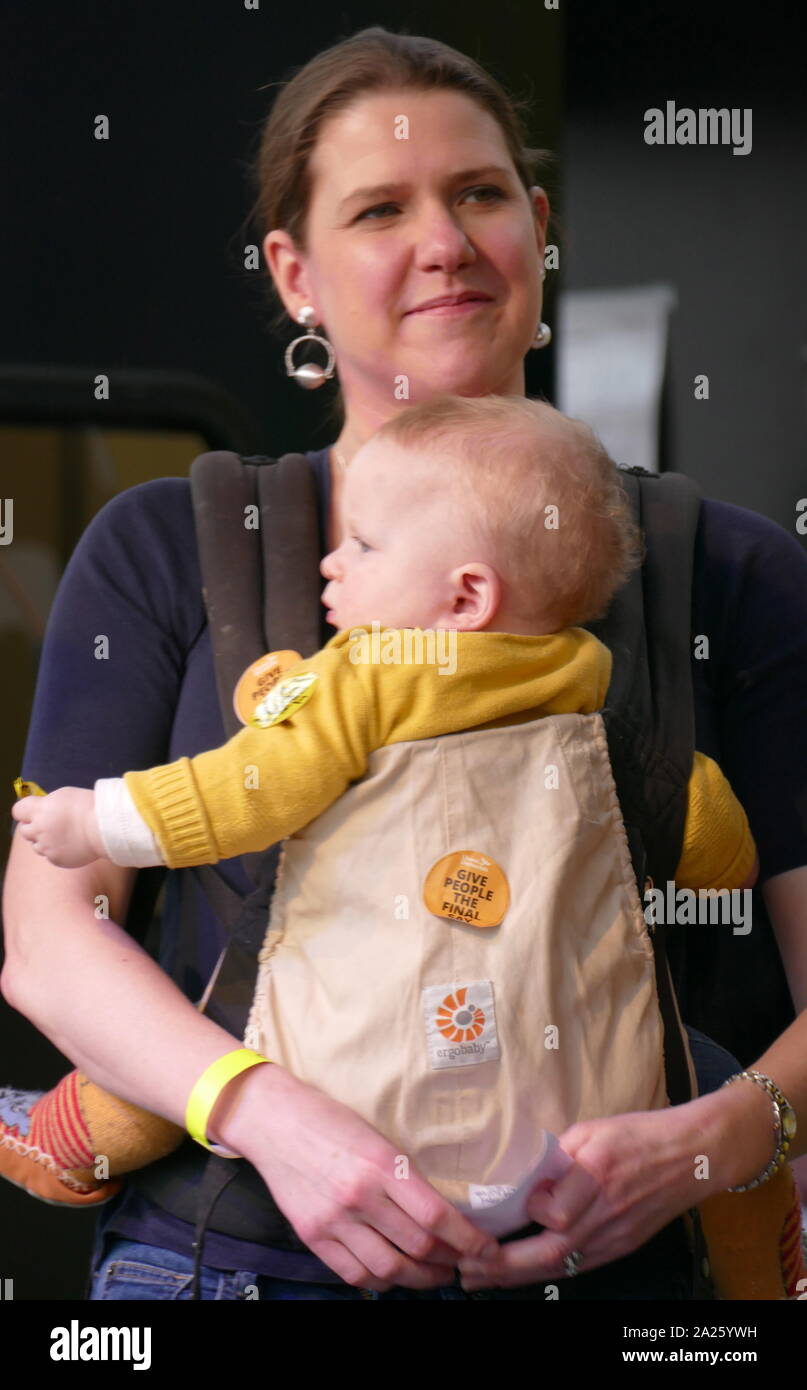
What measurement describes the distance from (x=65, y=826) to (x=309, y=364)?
566 mm

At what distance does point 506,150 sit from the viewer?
146 cm

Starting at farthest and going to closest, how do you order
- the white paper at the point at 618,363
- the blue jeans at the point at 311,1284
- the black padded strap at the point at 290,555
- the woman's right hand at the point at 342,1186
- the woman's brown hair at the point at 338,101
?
the white paper at the point at 618,363 → the woman's brown hair at the point at 338,101 → the black padded strap at the point at 290,555 → the blue jeans at the point at 311,1284 → the woman's right hand at the point at 342,1186

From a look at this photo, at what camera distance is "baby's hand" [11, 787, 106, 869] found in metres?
1.16

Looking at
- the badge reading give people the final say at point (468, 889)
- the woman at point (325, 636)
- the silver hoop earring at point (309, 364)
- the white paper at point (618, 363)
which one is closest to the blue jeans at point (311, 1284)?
the woman at point (325, 636)

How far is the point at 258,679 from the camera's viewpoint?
51.2 inches

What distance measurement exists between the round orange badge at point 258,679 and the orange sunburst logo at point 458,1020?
1.02ft

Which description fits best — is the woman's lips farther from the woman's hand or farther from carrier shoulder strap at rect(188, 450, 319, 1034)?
the woman's hand

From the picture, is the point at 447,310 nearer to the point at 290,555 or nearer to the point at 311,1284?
the point at 290,555

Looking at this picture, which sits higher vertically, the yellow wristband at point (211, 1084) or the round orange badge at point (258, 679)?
the round orange badge at point (258, 679)

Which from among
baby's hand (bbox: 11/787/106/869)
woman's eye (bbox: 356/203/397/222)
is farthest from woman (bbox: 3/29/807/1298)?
baby's hand (bbox: 11/787/106/869)

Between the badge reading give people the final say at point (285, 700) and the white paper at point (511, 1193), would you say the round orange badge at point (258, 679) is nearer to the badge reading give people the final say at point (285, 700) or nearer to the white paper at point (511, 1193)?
the badge reading give people the final say at point (285, 700)
